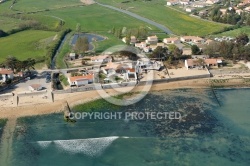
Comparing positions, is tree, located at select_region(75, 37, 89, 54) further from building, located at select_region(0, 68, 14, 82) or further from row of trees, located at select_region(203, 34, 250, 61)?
row of trees, located at select_region(203, 34, 250, 61)

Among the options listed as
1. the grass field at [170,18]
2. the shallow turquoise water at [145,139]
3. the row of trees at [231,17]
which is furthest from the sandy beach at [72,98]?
the row of trees at [231,17]

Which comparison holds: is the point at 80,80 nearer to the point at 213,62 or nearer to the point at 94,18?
the point at 213,62

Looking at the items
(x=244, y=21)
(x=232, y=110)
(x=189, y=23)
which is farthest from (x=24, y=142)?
(x=244, y=21)

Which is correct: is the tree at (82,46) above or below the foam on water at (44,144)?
above

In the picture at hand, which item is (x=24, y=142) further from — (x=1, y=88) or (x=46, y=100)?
(x=1, y=88)

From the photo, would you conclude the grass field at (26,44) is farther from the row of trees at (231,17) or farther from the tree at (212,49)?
the row of trees at (231,17)

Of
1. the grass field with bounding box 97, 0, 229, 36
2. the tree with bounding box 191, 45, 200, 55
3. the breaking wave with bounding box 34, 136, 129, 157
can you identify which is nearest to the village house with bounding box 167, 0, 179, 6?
the grass field with bounding box 97, 0, 229, 36

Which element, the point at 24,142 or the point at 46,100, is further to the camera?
the point at 46,100
